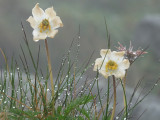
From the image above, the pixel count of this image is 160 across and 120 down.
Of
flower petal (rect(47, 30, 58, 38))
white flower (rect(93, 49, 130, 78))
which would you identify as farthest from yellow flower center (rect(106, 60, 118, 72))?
flower petal (rect(47, 30, 58, 38))

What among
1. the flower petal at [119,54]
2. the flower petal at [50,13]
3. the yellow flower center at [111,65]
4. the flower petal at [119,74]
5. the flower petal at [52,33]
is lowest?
the flower petal at [119,74]

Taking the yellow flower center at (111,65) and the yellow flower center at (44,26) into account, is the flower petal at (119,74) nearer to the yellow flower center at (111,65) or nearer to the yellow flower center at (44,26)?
the yellow flower center at (111,65)

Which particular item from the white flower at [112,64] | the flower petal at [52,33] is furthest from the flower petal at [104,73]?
the flower petal at [52,33]

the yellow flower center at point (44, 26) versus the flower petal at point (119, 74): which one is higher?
the yellow flower center at point (44, 26)

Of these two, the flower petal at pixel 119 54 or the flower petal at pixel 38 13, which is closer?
the flower petal at pixel 119 54

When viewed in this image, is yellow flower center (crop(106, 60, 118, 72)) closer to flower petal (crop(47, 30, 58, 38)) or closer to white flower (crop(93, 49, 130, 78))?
white flower (crop(93, 49, 130, 78))

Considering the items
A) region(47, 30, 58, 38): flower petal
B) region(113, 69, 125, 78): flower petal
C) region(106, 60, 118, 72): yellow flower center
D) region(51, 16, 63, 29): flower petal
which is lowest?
region(113, 69, 125, 78): flower petal
